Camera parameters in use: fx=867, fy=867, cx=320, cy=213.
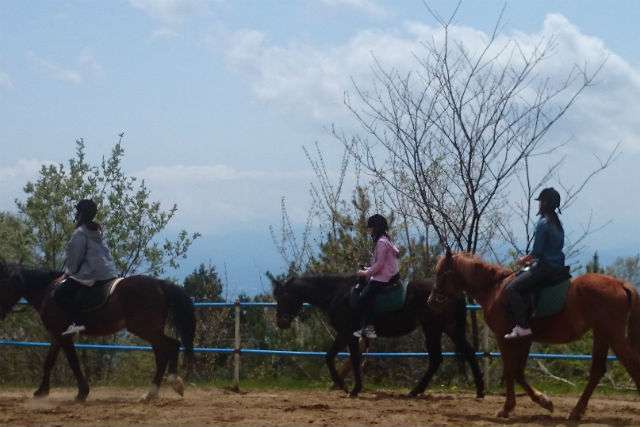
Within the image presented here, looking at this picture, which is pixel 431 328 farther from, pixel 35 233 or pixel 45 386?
pixel 35 233

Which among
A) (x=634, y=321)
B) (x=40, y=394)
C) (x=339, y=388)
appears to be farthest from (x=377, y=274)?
(x=40, y=394)

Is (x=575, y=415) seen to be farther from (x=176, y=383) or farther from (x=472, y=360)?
(x=176, y=383)

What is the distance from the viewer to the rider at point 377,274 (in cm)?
1125

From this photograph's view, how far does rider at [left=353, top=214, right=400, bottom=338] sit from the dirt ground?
0.98 metres

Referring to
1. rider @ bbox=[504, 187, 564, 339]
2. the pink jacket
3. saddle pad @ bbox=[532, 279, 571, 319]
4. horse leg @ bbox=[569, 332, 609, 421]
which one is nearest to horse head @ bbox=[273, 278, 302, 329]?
the pink jacket

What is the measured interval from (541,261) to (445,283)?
1.53 m

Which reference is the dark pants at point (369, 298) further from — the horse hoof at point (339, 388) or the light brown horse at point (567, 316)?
the light brown horse at point (567, 316)

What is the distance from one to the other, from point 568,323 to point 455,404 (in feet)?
7.04

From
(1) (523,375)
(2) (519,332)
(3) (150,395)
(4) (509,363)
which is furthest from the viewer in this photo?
(3) (150,395)

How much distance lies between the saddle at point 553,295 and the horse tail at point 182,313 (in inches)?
174

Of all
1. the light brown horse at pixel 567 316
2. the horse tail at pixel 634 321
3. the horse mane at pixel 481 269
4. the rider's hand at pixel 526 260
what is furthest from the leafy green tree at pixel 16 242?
the horse tail at pixel 634 321

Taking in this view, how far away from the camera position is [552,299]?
9047mm

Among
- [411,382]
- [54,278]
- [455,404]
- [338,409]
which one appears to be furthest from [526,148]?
[54,278]

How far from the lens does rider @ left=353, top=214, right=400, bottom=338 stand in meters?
11.2
